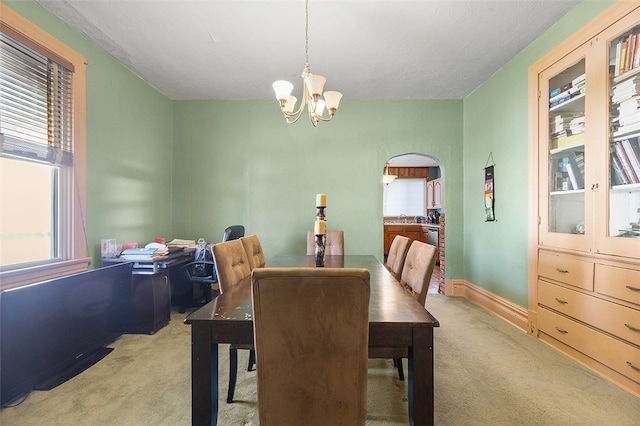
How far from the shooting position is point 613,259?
1950mm

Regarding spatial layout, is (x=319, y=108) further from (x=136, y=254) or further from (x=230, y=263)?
(x=136, y=254)

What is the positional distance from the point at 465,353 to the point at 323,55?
314 cm

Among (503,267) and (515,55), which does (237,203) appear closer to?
(503,267)

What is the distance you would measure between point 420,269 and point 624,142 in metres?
1.69

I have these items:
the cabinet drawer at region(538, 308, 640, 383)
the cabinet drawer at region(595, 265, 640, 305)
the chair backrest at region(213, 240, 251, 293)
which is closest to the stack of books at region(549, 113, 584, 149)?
the cabinet drawer at region(595, 265, 640, 305)

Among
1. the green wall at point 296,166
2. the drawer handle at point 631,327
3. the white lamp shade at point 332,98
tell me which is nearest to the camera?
the drawer handle at point 631,327

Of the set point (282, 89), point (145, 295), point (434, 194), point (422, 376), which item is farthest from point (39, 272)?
point (434, 194)

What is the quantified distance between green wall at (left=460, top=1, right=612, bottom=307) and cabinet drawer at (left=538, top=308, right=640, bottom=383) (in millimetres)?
435

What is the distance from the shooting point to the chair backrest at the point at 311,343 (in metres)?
0.95

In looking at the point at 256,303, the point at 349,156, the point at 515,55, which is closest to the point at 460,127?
the point at 515,55

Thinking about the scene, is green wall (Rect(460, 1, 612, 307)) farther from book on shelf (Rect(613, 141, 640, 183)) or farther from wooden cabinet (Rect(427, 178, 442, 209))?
wooden cabinet (Rect(427, 178, 442, 209))

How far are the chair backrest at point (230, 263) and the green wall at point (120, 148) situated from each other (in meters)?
1.75

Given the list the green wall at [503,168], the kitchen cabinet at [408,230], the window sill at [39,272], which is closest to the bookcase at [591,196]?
the green wall at [503,168]

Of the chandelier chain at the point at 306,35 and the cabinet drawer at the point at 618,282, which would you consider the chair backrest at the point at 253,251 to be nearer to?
the chandelier chain at the point at 306,35
